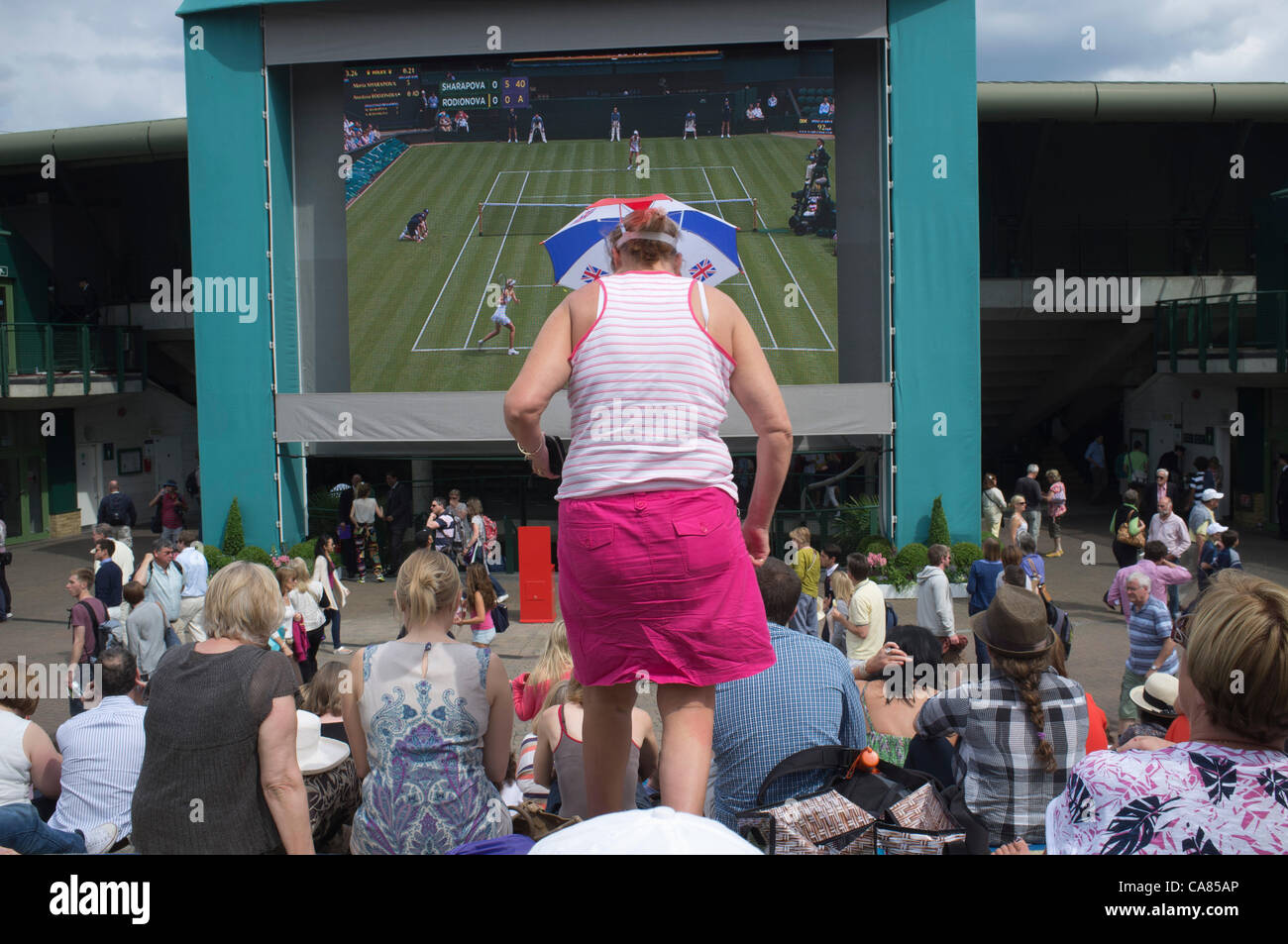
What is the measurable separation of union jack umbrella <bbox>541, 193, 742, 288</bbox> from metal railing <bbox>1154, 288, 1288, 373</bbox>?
54.0ft

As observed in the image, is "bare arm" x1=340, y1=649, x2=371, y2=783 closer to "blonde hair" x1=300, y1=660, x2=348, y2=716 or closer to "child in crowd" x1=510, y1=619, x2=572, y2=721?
"child in crowd" x1=510, y1=619, x2=572, y2=721

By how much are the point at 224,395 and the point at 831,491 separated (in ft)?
34.2

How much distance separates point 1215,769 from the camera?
1.96 meters

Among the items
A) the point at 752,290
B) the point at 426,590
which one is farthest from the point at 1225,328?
the point at 426,590

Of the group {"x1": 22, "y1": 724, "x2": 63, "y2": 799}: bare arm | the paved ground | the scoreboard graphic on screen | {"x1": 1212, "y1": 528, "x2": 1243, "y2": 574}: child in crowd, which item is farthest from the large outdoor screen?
{"x1": 22, "y1": 724, "x2": 63, "y2": 799}: bare arm

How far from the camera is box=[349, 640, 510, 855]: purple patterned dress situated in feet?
9.82

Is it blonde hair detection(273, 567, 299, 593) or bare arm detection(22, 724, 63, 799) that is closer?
bare arm detection(22, 724, 63, 799)

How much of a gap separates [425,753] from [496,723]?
231 millimetres

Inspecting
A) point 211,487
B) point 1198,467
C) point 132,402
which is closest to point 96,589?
point 211,487

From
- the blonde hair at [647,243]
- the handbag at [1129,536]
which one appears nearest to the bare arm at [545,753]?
the blonde hair at [647,243]

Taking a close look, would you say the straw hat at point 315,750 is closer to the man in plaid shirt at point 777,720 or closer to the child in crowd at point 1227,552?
the man in plaid shirt at point 777,720

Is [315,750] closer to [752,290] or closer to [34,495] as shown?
[752,290]

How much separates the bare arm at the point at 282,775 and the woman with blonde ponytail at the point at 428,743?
19 centimetres
